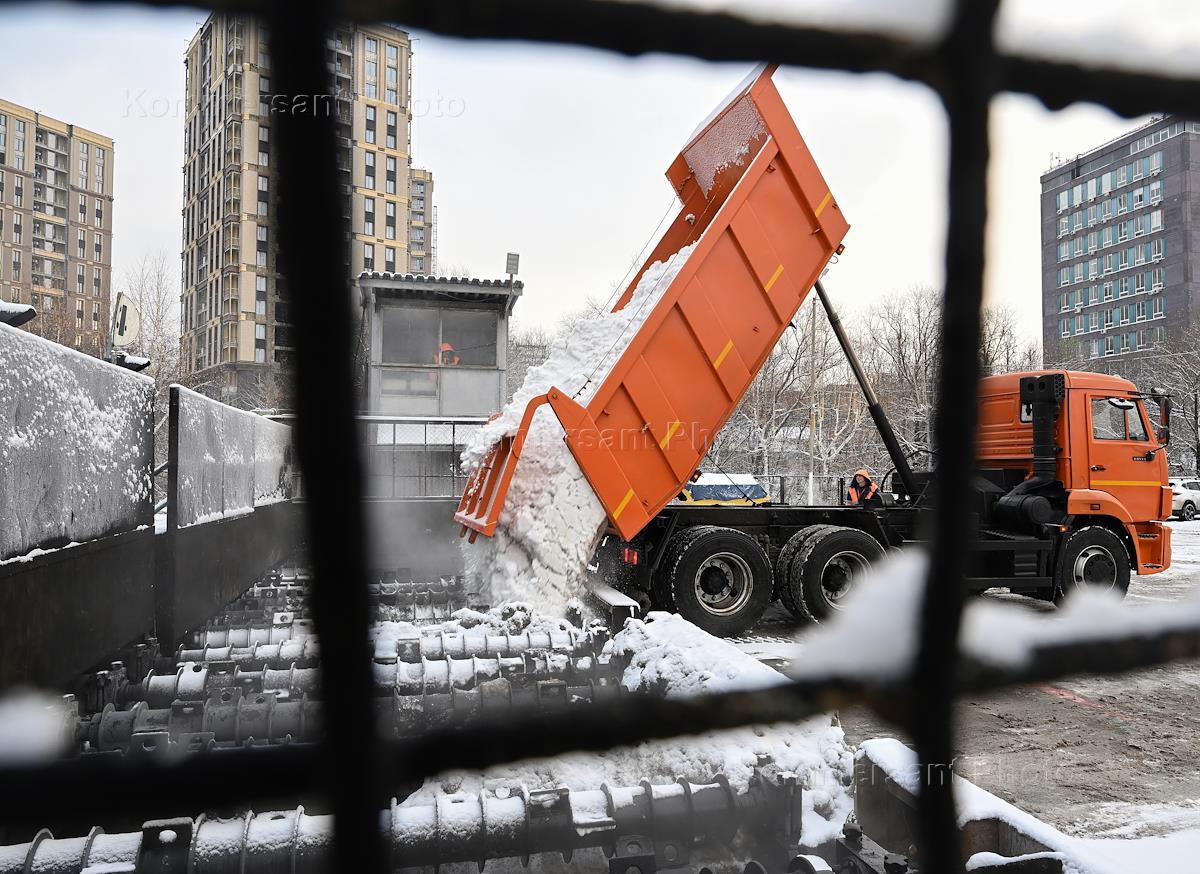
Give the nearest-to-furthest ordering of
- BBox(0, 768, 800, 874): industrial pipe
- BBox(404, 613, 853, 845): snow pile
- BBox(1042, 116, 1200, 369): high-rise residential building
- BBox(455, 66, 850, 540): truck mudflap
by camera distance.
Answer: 1. BBox(1042, 116, 1200, 369): high-rise residential building
2. BBox(0, 768, 800, 874): industrial pipe
3. BBox(404, 613, 853, 845): snow pile
4. BBox(455, 66, 850, 540): truck mudflap

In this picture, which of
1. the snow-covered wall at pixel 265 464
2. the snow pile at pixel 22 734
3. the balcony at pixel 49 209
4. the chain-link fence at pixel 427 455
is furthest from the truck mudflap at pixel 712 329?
the balcony at pixel 49 209

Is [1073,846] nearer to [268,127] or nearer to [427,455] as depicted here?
[268,127]

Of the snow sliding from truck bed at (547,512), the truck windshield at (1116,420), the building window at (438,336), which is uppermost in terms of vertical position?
the building window at (438,336)

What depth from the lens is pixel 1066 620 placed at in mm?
653

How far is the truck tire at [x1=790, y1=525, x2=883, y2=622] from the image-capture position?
7.89 meters

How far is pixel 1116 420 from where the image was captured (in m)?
8.91

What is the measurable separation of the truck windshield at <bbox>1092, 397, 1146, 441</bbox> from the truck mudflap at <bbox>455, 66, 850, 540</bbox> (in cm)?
387

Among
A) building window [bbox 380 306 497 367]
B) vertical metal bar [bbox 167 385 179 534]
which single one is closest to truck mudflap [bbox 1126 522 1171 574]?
building window [bbox 380 306 497 367]

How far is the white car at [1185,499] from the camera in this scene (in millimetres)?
27156

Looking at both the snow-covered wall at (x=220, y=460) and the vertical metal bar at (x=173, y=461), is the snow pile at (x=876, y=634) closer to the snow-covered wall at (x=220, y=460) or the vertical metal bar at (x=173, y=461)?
the snow-covered wall at (x=220, y=460)

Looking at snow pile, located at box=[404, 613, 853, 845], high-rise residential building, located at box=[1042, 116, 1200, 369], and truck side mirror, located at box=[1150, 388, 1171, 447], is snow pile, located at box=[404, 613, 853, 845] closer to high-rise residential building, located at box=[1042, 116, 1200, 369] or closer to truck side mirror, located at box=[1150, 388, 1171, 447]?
high-rise residential building, located at box=[1042, 116, 1200, 369]

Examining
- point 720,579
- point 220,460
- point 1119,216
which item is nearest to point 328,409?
point 1119,216

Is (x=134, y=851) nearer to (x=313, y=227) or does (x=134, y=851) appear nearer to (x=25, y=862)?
(x=25, y=862)

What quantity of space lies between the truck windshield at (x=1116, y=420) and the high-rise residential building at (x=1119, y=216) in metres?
6.19
